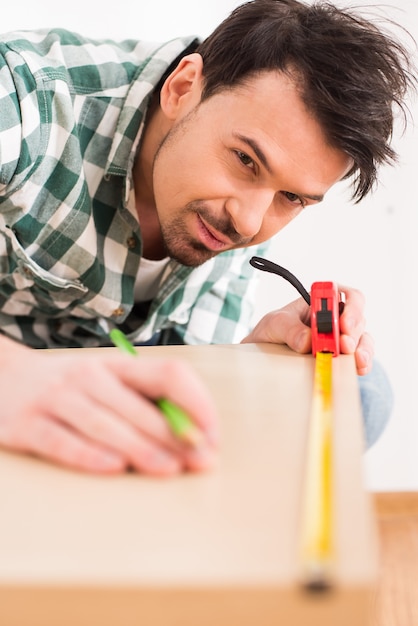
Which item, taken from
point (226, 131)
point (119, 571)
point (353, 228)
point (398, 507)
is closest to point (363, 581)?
point (119, 571)

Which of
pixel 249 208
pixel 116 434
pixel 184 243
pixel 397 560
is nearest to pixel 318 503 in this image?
pixel 116 434

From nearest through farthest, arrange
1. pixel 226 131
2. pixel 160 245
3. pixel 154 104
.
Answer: pixel 226 131, pixel 154 104, pixel 160 245

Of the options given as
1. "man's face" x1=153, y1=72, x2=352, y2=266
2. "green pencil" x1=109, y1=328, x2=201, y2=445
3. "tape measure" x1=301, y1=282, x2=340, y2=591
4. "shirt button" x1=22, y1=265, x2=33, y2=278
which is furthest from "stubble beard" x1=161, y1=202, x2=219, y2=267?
"green pencil" x1=109, y1=328, x2=201, y2=445

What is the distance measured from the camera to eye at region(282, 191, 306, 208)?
971 millimetres

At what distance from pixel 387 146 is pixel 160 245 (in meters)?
0.46

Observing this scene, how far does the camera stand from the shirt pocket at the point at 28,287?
1.07 meters

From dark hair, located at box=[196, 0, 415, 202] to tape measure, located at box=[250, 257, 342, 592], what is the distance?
0.27 m

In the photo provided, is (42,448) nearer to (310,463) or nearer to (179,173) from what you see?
(310,463)

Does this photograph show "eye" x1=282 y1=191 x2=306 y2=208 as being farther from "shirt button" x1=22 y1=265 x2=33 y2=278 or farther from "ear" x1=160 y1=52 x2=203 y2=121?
"shirt button" x1=22 y1=265 x2=33 y2=278

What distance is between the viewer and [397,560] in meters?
1.40

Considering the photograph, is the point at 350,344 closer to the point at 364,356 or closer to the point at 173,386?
the point at 364,356

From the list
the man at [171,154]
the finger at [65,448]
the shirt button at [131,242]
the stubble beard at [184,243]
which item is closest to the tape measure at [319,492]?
the finger at [65,448]

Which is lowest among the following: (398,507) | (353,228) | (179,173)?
(398,507)

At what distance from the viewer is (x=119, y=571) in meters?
0.29
